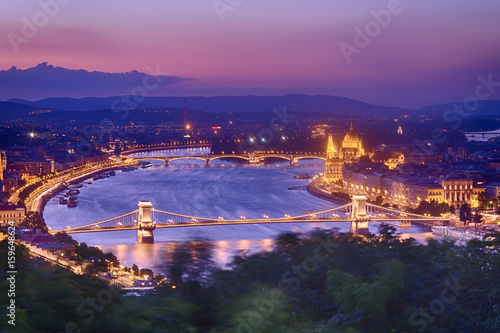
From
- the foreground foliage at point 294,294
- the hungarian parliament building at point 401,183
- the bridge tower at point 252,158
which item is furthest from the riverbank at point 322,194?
the foreground foliage at point 294,294

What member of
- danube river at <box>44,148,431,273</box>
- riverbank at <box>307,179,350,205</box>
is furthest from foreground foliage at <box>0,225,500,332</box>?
riverbank at <box>307,179,350,205</box>

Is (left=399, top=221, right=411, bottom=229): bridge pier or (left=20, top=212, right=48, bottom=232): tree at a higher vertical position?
(left=20, top=212, right=48, bottom=232): tree

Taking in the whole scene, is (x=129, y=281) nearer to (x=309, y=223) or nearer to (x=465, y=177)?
(x=309, y=223)

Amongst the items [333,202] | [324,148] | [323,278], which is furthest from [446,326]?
[324,148]

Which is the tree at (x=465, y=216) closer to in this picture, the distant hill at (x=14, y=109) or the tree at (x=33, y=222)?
the tree at (x=33, y=222)

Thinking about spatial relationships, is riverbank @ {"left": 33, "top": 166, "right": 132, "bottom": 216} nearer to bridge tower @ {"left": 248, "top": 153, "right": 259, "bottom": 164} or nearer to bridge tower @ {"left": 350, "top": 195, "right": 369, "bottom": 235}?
bridge tower @ {"left": 248, "top": 153, "right": 259, "bottom": 164}
